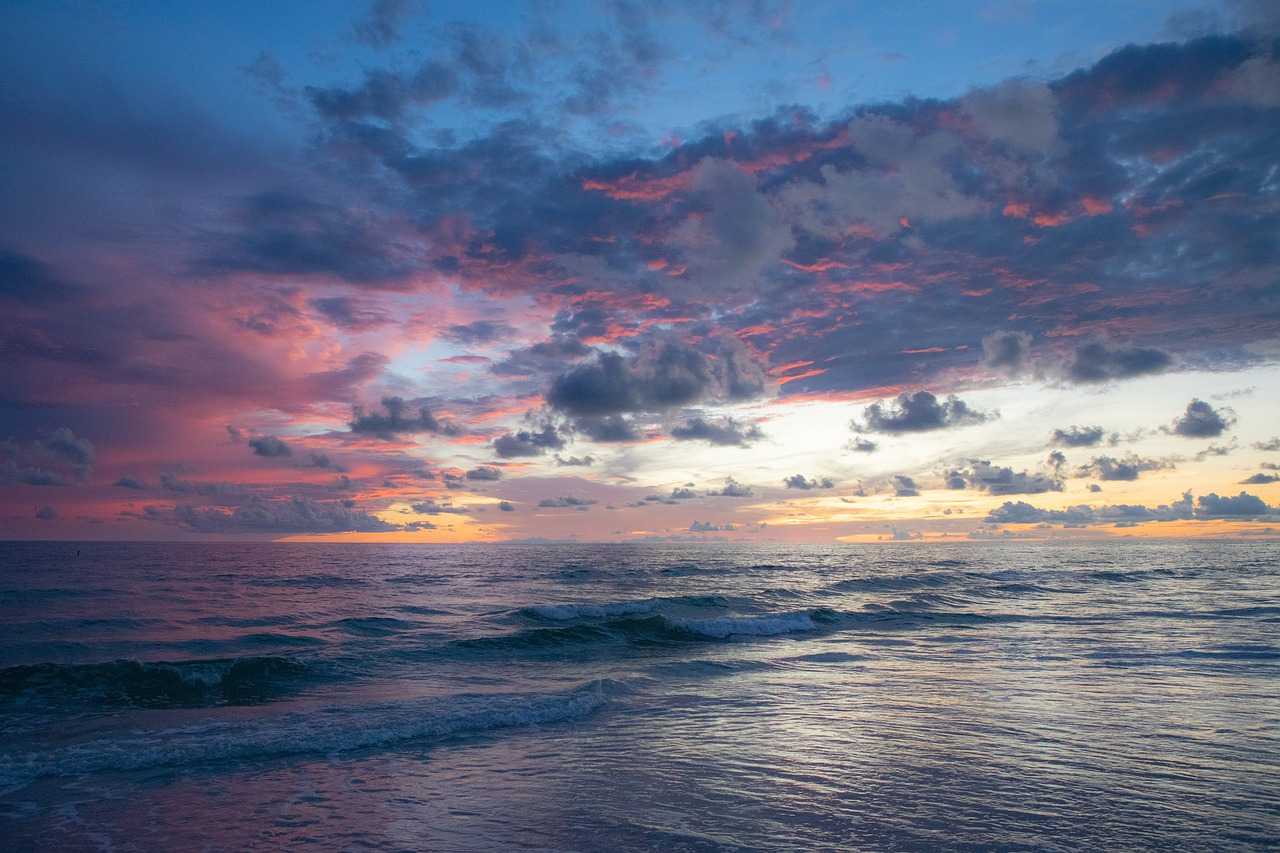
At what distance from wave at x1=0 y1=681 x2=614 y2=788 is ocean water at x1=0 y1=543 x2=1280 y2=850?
0.26ft

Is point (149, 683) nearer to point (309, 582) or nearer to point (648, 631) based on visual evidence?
point (648, 631)

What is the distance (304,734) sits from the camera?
47.0 ft

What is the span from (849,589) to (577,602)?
21425 millimetres

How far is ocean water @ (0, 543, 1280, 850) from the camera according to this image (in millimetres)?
9133

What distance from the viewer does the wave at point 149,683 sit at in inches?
716

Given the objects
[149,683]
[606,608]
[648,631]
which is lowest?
[648,631]

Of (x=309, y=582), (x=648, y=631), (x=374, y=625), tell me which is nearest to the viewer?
(x=374, y=625)

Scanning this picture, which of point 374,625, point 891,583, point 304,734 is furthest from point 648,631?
point 891,583

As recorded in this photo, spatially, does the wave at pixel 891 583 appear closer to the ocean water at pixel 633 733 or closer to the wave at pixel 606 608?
the wave at pixel 606 608

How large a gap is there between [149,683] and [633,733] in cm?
1474

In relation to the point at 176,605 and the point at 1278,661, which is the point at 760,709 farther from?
the point at 176,605

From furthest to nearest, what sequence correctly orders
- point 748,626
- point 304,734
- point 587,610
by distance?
point 587,610 → point 748,626 → point 304,734

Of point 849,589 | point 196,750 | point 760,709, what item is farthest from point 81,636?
point 849,589

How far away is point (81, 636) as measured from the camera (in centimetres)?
2664
